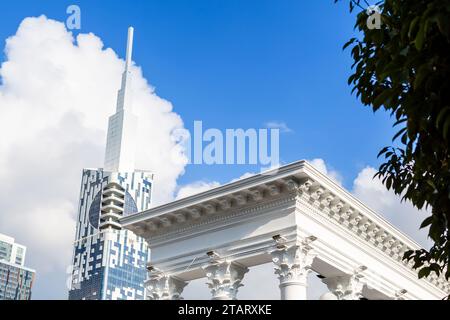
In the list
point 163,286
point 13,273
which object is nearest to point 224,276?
point 163,286

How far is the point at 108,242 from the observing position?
6127 inches

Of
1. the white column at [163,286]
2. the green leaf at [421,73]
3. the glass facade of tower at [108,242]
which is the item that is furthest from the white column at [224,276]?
the glass facade of tower at [108,242]

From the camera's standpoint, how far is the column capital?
2177 centimetres

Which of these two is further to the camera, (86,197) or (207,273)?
(86,197)

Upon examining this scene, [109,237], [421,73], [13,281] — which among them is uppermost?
[109,237]

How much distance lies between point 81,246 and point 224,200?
145074 millimetres

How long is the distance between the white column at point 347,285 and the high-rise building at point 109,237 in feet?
390

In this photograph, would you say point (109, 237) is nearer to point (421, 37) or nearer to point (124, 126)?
point (124, 126)

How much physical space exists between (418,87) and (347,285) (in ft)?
59.6

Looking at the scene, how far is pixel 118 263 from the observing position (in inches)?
6073

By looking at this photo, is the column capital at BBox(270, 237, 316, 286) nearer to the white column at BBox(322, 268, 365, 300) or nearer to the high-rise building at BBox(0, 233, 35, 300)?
the white column at BBox(322, 268, 365, 300)

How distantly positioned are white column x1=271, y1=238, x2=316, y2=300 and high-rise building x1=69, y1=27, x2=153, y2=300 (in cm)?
12106
